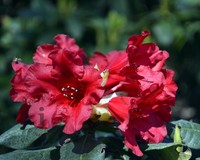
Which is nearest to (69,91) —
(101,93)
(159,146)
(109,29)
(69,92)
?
(69,92)

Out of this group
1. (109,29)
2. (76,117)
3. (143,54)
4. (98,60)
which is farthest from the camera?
(109,29)

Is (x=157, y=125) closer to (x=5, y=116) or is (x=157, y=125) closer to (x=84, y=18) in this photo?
(x=5, y=116)

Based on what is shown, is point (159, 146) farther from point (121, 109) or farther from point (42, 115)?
point (42, 115)

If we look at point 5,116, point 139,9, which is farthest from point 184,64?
point 5,116

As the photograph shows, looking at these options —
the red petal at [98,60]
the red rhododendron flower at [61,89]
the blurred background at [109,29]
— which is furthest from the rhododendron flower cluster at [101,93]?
the blurred background at [109,29]

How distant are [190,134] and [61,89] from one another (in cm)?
34

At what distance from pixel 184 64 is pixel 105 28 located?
1.86 feet

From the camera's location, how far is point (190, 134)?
1654mm

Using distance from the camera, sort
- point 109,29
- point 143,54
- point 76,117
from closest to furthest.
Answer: point 76,117 → point 143,54 → point 109,29

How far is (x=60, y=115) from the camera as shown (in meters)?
1.51

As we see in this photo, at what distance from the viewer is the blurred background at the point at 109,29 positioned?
3.96 m

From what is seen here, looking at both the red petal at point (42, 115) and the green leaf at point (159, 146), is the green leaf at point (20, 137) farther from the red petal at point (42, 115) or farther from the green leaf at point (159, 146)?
the green leaf at point (159, 146)

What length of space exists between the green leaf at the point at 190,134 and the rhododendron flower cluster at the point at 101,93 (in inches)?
3.1

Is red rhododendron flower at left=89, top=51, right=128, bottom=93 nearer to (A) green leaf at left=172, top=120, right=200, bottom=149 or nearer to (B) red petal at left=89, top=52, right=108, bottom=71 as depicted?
(B) red petal at left=89, top=52, right=108, bottom=71
